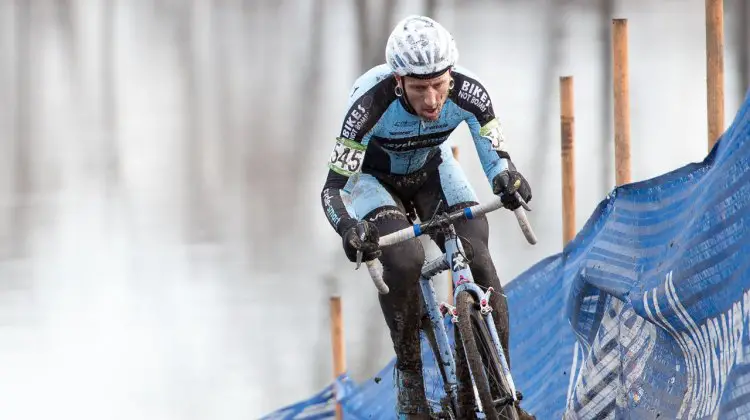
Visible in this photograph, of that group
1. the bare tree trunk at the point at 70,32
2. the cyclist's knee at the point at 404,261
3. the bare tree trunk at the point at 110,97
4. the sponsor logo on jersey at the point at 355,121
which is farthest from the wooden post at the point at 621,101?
the bare tree trunk at the point at 70,32

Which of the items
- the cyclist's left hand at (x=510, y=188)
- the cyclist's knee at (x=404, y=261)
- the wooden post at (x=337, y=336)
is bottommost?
the wooden post at (x=337, y=336)

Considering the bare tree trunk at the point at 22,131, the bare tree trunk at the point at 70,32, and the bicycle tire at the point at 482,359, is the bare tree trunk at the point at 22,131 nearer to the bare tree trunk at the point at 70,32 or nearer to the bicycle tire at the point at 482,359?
the bare tree trunk at the point at 70,32

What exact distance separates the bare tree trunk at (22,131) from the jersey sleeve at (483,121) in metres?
10.4

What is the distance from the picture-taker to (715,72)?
21.9 feet

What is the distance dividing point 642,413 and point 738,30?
1432cm

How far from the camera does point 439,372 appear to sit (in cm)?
622

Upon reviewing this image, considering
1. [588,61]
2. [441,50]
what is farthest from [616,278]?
[588,61]

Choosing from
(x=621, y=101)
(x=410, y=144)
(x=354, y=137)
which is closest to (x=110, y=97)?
(x=621, y=101)

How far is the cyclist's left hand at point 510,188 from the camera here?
5.66m

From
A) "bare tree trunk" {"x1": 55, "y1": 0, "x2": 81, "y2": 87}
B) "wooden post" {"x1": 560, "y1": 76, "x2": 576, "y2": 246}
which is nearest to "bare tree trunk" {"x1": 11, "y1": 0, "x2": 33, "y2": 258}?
"bare tree trunk" {"x1": 55, "y1": 0, "x2": 81, "y2": 87}

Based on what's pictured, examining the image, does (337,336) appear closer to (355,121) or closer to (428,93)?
(355,121)

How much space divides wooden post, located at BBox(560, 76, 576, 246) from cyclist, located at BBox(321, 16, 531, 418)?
183cm

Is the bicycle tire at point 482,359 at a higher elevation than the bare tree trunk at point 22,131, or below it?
below

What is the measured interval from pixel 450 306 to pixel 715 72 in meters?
1.85
